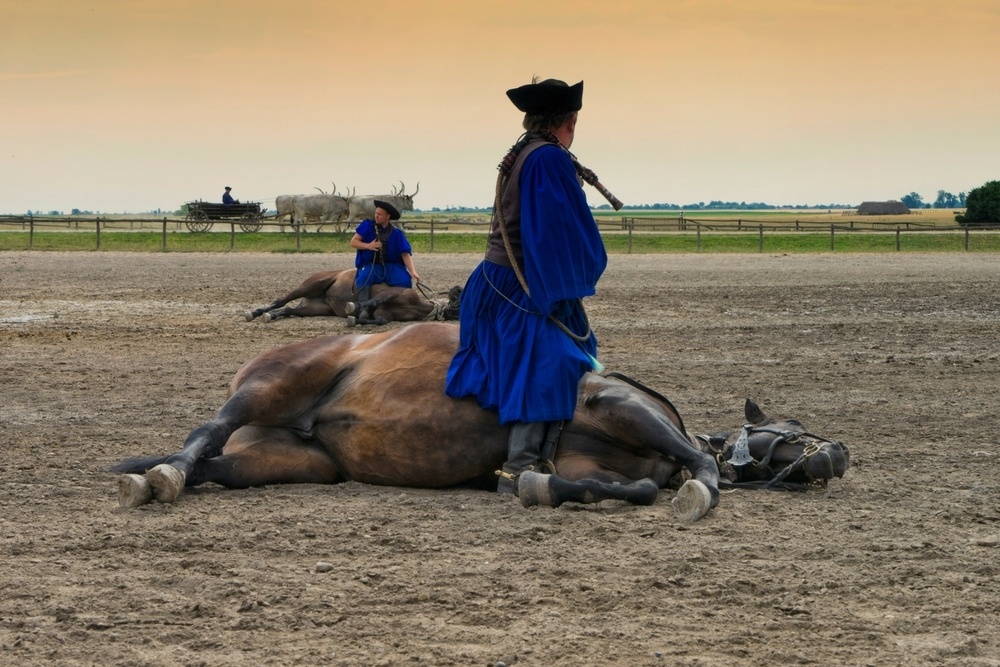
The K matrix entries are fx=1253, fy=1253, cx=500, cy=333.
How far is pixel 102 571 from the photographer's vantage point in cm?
516

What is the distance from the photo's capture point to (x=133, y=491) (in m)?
6.21

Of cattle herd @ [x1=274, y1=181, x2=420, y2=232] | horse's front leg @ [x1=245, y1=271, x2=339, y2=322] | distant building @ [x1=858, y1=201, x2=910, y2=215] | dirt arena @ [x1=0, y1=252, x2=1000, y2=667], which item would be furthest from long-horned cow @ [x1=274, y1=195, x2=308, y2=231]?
distant building @ [x1=858, y1=201, x2=910, y2=215]

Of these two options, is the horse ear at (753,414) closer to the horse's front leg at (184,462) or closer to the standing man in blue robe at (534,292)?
the standing man in blue robe at (534,292)

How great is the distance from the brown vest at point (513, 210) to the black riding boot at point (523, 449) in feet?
2.94

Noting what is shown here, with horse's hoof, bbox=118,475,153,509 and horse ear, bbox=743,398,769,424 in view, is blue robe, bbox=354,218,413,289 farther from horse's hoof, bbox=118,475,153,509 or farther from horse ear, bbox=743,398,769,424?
horse's hoof, bbox=118,475,153,509

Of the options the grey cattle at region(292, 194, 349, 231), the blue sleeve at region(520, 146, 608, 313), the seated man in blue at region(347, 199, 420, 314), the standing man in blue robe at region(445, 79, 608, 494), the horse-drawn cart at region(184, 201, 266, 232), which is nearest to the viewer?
the standing man in blue robe at region(445, 79, 608, 494)

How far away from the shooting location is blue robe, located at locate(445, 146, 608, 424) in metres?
6.36

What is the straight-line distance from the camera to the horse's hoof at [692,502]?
19.4 feet

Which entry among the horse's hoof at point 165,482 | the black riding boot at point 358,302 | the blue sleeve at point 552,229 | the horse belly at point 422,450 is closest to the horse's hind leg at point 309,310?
the black riding boot at point 358,302

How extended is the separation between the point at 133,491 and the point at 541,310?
7.35ft

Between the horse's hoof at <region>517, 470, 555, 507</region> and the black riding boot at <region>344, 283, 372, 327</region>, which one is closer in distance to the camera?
the horse's hoof at <region>517, 470, 555, 507</region>

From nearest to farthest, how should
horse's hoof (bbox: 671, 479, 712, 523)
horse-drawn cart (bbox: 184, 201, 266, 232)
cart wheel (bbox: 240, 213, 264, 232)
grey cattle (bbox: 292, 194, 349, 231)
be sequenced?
horse's hoof (bbox: 671, 479, 712, 523) < cart wheel (bbox: 240, 213, 264, 232) < horse-drawn cart (bbox: 184, 201, 266, 232) < grey cattle (bbox: 292, 194, 349, 231)

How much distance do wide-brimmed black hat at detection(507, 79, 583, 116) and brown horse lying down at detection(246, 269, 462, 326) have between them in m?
10.7

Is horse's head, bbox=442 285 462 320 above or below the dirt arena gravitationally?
above
